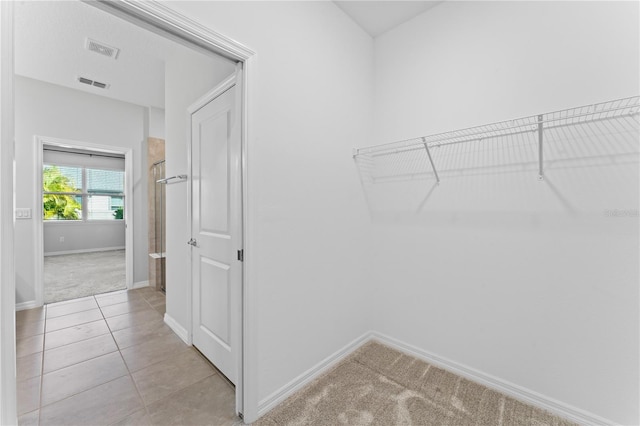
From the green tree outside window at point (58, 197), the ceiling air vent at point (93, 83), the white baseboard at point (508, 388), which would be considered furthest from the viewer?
the green tree outside window at point (58, 197)

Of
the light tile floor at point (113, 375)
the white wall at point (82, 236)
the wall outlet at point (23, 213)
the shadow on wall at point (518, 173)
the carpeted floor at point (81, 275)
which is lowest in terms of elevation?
the light tile floor at point (113, 375)

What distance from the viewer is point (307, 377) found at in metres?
1.91

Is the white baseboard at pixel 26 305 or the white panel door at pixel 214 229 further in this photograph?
the white baseboard at pixel 26 305

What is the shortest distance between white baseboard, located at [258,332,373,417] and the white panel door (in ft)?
1.07

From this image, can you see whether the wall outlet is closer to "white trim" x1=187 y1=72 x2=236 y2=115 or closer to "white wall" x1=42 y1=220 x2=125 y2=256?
"white trim" x1=187 y1=72 x2=236 y2=115

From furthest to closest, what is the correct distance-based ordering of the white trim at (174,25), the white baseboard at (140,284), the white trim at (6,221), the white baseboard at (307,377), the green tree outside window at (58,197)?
the green tree outside window at (58,197)
the white baseboard at (140,284)
the white baseboard at (307,377)
the white trim at (174,25)
the white trim at (6,221)

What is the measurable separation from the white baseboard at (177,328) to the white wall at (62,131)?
166 centimetres

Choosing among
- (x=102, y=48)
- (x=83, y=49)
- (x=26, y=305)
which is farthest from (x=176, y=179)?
(x=26, y=305)

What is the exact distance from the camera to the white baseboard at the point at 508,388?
5.07 ft

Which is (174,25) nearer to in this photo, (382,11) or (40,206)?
(382,11)

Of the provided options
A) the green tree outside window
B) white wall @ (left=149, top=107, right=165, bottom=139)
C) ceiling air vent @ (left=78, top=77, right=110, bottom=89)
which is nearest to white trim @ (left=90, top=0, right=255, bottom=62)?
ceiling air vent @ (left=78, top=77, right=110, bottom=89)

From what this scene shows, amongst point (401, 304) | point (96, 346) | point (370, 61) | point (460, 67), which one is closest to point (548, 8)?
point (460, 67)

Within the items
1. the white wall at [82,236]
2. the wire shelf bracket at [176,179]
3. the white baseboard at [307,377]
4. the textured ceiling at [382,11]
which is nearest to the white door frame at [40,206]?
the wire shelf bracket at [176,179]

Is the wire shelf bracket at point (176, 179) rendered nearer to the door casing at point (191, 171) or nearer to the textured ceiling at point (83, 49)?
the door casing at point (191, 171)
